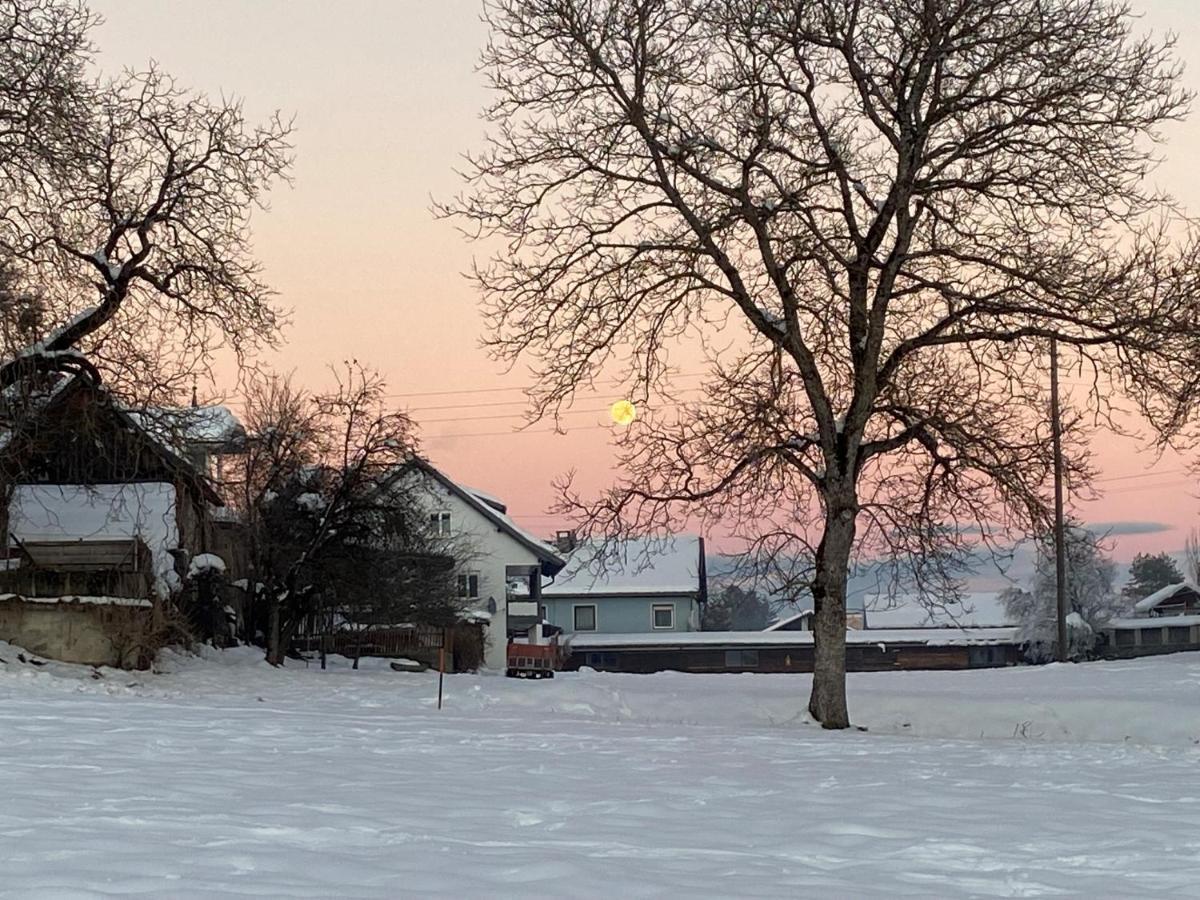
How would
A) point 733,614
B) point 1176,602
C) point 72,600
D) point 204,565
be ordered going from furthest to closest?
point 733,614 < point 1176,602 < point 204,565 < point 72,600

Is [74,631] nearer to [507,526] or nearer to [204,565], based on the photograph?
[204,565]

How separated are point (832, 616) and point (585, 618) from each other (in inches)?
2157

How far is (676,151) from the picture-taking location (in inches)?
749

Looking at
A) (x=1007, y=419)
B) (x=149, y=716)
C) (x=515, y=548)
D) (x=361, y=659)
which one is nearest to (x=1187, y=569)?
(x=515, y=548)

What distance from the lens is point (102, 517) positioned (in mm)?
32250

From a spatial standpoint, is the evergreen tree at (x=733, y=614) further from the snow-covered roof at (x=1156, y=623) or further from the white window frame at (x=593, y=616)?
the snow-covered roof at (x=1156, y=623)

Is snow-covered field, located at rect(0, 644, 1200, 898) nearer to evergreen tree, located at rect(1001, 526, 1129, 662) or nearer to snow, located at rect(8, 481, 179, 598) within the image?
snow, located at rect(8, 481, 179, 598)

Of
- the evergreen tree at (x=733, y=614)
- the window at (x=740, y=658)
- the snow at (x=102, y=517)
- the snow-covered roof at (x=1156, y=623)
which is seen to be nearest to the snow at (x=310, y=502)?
the snow at (x=102, y=517)

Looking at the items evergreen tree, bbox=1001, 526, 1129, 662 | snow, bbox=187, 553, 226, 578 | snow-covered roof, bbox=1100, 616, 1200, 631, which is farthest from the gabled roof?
snow-covered roof, bbox=1100, 616, 1200, 631

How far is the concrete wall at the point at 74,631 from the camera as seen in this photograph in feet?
82.1

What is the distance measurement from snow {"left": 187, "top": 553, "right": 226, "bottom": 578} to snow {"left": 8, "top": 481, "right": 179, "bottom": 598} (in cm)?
62

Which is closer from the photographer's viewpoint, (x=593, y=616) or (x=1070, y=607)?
(x=1070, y=607)

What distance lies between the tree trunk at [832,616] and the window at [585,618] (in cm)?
5421

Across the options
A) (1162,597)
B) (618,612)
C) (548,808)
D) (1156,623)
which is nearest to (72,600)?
(548,808)
